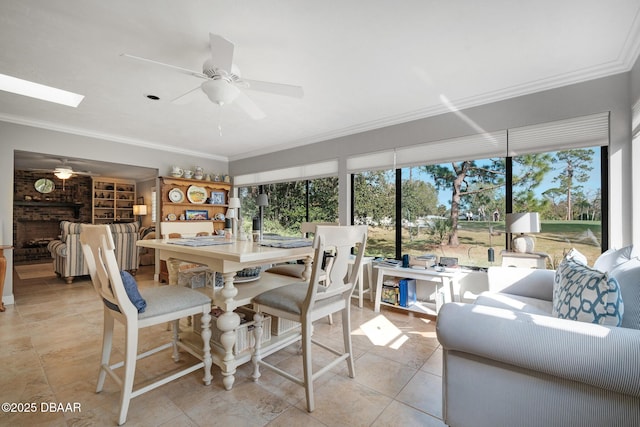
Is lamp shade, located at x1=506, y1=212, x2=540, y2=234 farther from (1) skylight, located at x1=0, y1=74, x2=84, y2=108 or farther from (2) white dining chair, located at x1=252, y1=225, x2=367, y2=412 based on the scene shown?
(1) skylight, located at x1=0, y1=74, x2=84, y2=108

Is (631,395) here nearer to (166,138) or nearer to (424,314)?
(424,314)

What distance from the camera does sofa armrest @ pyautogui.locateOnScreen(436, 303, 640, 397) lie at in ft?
3.06

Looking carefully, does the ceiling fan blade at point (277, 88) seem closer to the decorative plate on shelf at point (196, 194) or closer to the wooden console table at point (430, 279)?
the wooden console table at point (430, 279)

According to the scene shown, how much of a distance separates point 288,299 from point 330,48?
1812 millimetres

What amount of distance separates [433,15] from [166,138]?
4.29 metres

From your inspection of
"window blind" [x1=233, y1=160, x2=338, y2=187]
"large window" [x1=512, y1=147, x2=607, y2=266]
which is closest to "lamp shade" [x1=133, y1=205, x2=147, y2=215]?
"window blind" [x1=233, y1=160, x2=338, y2=187]

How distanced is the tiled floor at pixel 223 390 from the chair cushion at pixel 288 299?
1.80ft

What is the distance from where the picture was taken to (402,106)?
3.19m

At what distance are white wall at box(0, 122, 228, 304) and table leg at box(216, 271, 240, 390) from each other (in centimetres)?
372

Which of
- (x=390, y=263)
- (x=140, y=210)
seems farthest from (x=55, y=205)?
(x=390, y=263)

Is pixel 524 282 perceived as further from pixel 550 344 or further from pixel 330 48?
pixel 330 48

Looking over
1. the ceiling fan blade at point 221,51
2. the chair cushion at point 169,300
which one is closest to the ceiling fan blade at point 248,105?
the ceiling fan blade at point 221,51

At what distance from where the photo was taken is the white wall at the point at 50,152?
355 centimetres

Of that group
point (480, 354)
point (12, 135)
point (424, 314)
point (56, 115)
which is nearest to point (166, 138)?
point (56, 115)
